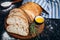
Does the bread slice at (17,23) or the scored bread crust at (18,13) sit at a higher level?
the scored bread crust at (18,13)

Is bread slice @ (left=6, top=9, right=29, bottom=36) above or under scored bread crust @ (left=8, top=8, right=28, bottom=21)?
under

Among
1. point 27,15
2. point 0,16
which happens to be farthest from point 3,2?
point 27,15

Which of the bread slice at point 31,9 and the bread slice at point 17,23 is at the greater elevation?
the bread slice at point 31,9

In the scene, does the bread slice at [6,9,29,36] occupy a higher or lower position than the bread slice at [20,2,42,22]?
lower
